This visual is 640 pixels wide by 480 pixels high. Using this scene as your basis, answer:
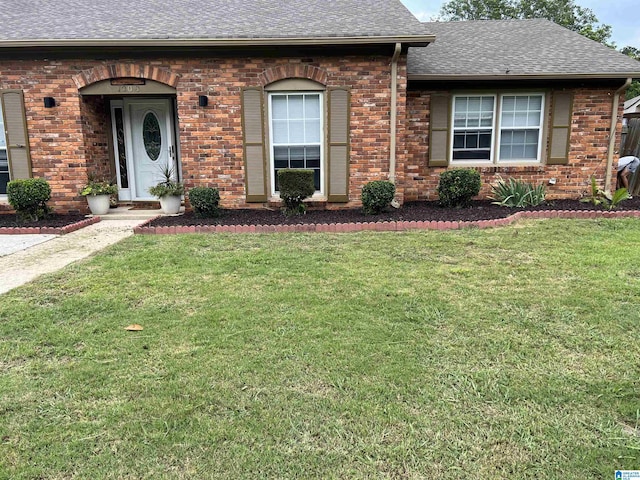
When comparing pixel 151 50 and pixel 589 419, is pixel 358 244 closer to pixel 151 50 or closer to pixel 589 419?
pixel 589 419

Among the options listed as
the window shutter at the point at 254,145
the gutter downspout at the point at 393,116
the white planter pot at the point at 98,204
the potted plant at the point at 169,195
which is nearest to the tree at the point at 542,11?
the gutter downspout at the point at 393,116

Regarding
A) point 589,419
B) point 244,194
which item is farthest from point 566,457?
point 244,194

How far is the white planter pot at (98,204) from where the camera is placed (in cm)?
871

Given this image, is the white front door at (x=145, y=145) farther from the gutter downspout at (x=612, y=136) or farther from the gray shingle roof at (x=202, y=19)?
the gutter downspout at (x=612, y=136)

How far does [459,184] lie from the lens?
8273 mm

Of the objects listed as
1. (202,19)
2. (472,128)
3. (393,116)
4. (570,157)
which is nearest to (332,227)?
(393,116)

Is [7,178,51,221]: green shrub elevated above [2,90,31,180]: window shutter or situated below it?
below

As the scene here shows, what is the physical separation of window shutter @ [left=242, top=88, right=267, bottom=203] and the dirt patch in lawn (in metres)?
3.09

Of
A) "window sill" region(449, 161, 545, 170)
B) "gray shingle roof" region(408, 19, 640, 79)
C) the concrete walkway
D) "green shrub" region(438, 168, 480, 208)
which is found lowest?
the concrete walkway

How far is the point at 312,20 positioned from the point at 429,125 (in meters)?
→ 3.08

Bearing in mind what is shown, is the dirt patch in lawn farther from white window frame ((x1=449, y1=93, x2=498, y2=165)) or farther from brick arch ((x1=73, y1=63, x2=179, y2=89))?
white window frame ((x1=449, y1=93, x2=498, y2=165))

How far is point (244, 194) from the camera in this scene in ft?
28.7

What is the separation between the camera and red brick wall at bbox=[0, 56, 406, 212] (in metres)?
8.30

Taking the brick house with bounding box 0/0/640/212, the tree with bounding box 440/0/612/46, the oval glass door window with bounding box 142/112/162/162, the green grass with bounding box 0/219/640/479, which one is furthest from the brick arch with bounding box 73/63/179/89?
the tree with bounding box 440/0/612/46
